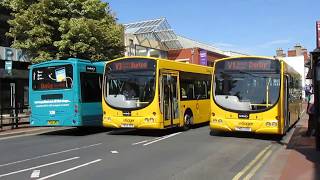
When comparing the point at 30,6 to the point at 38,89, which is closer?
the point at 38,89

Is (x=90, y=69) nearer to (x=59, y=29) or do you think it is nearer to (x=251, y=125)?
(x=251, y=125)

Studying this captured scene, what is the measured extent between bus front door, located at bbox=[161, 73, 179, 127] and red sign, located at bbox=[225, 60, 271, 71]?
2332mm

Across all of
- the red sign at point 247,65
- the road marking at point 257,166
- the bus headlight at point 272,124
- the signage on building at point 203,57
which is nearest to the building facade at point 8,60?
the red sign at point 247,65

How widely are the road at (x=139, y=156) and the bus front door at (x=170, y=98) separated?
670 mm

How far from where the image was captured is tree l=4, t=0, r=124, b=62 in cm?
3048

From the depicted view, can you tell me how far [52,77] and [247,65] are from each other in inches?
297

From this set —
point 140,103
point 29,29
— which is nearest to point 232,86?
point 140,103

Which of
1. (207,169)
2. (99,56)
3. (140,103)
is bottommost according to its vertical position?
(207,169)

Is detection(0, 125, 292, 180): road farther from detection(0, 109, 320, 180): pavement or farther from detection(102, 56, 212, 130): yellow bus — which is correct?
detection(102, 56, 212, 130): yellow bus

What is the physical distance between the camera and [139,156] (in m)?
13.7

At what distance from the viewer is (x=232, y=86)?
18.6 meters

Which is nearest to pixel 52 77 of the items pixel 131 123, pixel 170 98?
pixel 131 123

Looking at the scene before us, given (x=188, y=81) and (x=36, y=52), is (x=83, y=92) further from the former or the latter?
(x=36, y=52)

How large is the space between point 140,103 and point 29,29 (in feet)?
48.2
